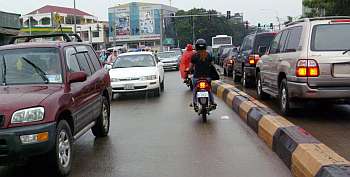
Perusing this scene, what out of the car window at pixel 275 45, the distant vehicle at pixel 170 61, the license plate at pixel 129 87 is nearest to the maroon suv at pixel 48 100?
the car window at pixel 275 45

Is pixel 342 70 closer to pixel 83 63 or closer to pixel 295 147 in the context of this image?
pixel 295 147

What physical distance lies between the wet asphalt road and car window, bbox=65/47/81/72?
50.6 inches

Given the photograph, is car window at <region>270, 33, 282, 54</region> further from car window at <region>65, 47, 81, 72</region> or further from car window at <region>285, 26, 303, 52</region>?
car window at <region>65, 47, 81, 72</region>

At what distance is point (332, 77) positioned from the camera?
847cm

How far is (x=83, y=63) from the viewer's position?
7.95 metres

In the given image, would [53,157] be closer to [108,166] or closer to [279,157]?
[108,166]

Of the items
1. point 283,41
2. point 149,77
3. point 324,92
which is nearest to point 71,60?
point 324,92

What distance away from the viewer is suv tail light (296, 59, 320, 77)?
8.49m

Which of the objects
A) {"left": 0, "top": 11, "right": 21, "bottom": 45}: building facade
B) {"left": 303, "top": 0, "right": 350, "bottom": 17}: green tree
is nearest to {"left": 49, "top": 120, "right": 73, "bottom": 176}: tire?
{"left": 0, "top": 11, "right": 21, "bottom": 45}: building facade

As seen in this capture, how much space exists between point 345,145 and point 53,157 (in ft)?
12.9

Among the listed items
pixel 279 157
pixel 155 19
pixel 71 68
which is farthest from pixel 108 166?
pixel 155 19

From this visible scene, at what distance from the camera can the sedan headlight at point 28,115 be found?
5512 millimetres

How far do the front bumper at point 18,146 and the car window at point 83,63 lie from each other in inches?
91.3

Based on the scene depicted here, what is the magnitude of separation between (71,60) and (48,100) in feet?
5.48
